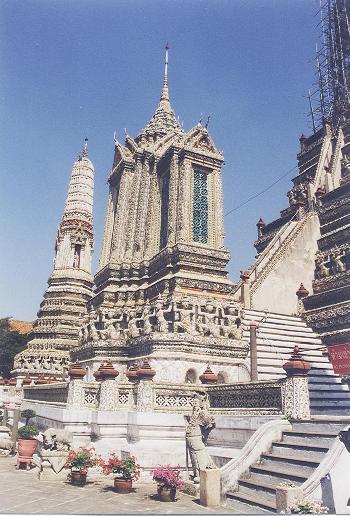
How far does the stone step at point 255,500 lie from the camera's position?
821 cm

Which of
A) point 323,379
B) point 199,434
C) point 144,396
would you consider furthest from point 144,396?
point 323,379

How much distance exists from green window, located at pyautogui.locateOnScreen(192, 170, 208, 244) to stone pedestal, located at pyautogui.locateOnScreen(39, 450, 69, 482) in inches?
535

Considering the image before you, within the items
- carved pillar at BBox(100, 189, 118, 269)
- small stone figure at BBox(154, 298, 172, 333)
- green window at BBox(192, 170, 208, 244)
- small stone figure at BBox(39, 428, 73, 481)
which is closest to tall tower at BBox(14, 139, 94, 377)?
carved pillar at BBox(100, 189, 118, 269)

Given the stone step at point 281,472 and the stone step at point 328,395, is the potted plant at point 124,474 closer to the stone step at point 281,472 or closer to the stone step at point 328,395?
the stone step at point 281,472

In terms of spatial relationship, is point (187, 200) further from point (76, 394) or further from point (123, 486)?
point (123, 486)

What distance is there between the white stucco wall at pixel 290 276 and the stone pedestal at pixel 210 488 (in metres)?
14.9

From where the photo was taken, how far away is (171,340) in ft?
58.9

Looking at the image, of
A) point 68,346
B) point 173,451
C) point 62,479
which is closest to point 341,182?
point 68,346

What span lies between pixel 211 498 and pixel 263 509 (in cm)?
141

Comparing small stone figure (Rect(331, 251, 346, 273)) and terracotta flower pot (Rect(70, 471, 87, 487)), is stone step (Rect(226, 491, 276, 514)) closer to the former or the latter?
terracotta flower pot (Rect(70, 471, 87, 487))

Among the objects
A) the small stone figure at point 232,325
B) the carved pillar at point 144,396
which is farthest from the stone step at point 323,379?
the carved pillar at point 144,396

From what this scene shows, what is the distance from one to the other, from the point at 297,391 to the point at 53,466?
6438 millimetres

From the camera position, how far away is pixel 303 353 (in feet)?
66.2

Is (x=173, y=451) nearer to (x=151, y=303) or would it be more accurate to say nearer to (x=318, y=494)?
(x=318, y=494)
